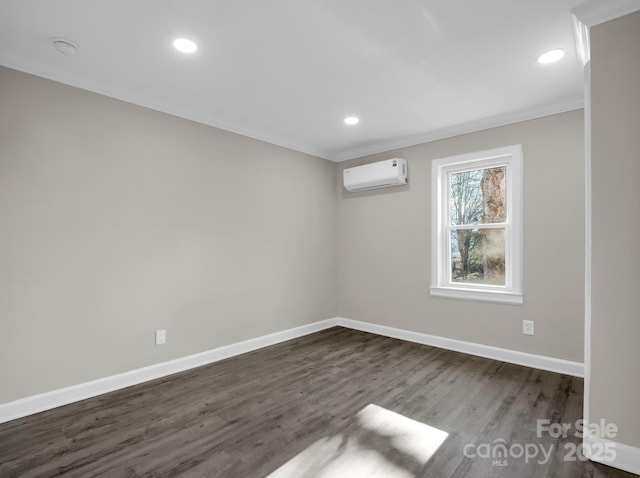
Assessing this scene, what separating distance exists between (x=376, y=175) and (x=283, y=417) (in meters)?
3.01

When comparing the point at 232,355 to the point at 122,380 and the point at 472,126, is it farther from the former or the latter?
the point at 472,126

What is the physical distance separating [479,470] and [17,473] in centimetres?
248

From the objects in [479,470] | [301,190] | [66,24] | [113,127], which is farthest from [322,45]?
[479,470]

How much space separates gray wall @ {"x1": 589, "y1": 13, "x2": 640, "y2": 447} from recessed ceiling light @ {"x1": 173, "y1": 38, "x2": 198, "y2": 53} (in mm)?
2419

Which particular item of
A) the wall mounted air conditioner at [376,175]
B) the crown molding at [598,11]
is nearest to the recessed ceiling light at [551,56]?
the crown molding at [598,11]

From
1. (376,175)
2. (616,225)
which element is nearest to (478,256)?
(376,175)

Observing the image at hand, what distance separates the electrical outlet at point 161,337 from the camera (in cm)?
303

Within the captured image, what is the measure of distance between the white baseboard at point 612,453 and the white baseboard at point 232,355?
1.40m

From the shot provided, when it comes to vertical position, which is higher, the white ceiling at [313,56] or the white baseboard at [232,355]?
the white ceiling at [313,56]

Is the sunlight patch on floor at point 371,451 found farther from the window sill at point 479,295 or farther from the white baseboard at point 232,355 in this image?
the window sill at point 479,295

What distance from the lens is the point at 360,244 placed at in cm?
466

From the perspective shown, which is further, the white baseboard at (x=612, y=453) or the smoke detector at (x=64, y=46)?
the smoke detector at (x=64, y=46)

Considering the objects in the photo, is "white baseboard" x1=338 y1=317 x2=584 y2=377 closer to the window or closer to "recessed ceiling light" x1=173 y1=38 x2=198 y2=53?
the window

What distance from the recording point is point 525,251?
3.31m
